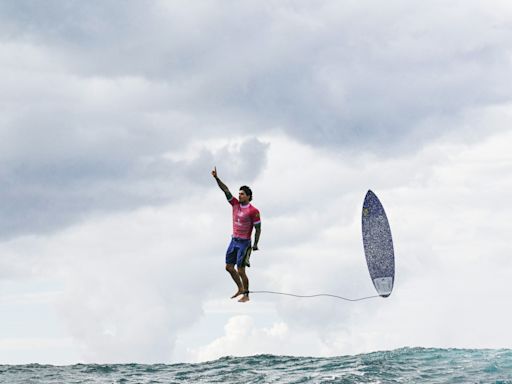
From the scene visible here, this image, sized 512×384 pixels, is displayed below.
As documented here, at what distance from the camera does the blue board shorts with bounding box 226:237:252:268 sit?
21.2 meters

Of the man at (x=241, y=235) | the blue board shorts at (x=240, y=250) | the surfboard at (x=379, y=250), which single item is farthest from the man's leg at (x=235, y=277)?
the surfboard at (x=379, y=250)

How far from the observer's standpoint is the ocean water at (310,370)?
59.8 feet

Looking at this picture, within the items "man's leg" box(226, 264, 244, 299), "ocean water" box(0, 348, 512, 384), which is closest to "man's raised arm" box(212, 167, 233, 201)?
"man's leg" box(226, 264, 244, 299)

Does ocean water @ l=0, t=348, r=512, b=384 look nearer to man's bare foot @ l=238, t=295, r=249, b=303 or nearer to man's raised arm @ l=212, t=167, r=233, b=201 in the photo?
man's bare foot @ l=238, t=295, r=249, b=303

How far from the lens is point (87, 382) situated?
778 inches

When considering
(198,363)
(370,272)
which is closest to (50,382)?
(198,363)

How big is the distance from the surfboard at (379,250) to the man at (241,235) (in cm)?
510

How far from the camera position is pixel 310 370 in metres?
19.8

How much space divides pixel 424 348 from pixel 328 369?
14.0 ft

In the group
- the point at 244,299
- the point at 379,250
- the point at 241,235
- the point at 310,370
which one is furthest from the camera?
the point at 379,250

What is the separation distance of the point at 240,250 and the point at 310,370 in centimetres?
408

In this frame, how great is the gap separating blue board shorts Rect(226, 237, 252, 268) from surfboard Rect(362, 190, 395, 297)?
5.13 m

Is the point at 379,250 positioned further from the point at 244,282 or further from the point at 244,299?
the point at 244,299

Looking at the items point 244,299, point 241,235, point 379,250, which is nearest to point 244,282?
point 244,299
